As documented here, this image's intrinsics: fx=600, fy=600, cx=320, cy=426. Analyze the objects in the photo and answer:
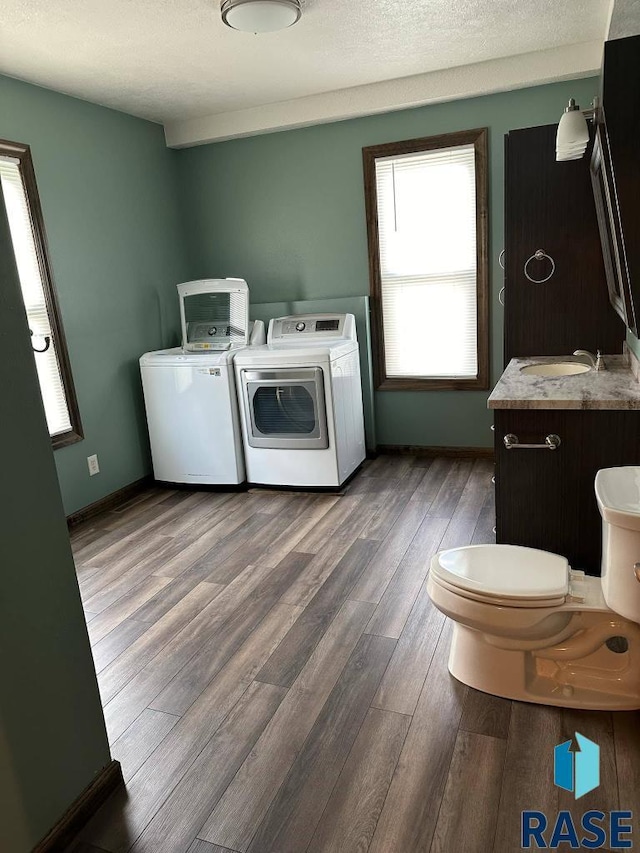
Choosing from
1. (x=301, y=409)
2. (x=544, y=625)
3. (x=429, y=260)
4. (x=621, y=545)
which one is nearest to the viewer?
(x=621, y=545)

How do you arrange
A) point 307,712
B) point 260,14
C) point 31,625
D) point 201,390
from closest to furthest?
point 31,625, point 307,712, point 260,14, point 201,390

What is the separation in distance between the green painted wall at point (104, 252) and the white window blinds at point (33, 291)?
0.12 metres

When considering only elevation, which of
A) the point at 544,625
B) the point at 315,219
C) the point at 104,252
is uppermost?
the point at 315,219

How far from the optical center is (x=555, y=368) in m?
2.82

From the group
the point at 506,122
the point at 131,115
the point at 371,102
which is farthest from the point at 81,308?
the point at 506,122

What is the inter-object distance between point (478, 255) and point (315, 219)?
121 centimetres

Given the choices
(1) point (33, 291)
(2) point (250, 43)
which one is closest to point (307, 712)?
(1) point (33, 291)

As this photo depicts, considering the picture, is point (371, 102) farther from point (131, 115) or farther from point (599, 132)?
point (599, 132)

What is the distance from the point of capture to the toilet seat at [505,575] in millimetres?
1763

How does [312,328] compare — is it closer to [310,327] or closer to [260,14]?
[310,327]

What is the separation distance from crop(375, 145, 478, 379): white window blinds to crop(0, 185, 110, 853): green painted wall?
323cm

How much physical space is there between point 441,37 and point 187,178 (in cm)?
224

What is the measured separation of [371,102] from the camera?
13.0ft

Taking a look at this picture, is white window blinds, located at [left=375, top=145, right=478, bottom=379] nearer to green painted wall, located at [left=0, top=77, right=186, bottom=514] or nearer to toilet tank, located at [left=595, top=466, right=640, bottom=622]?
green painted wall, located at [left=0, top=77, right=186, bottom=514]
